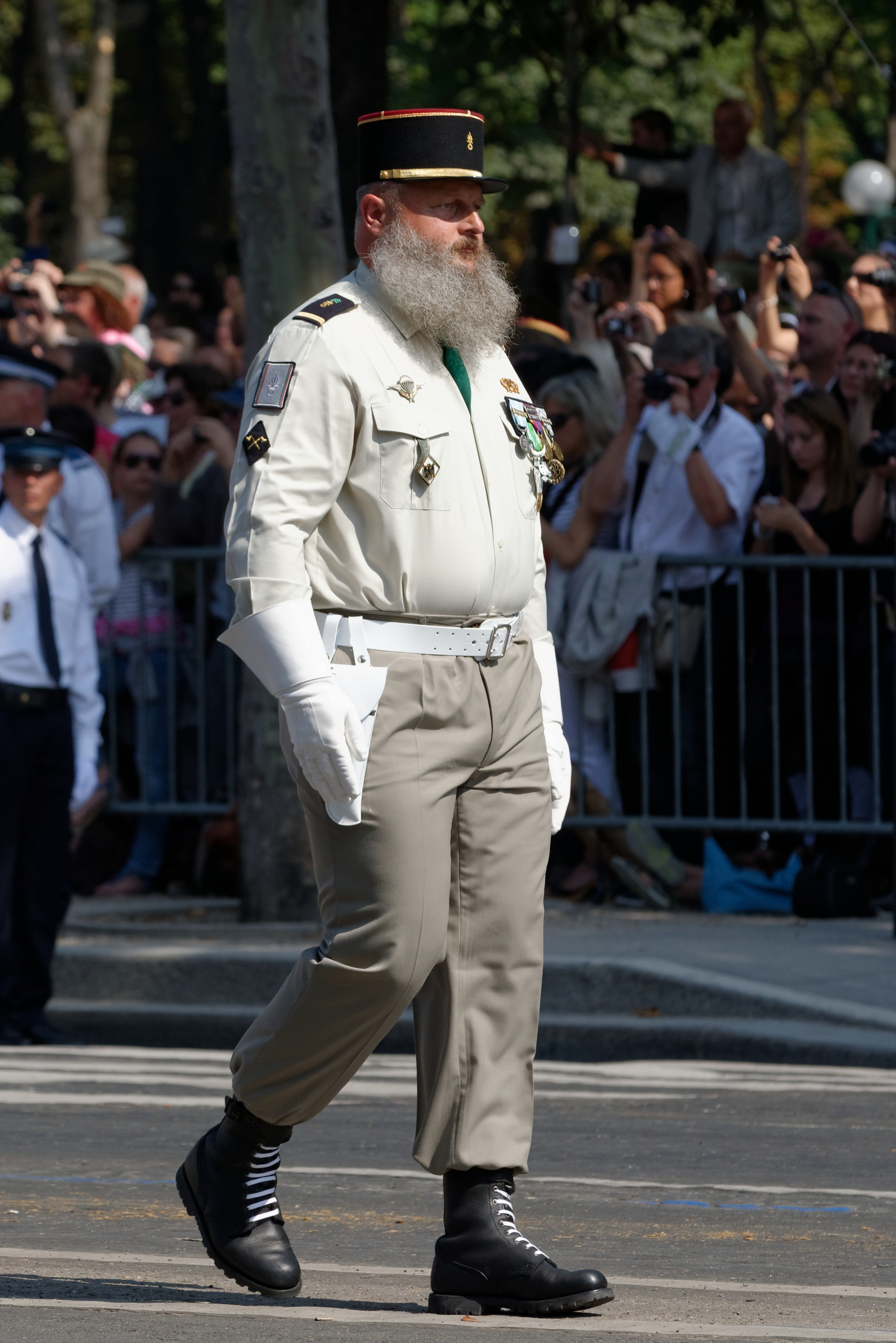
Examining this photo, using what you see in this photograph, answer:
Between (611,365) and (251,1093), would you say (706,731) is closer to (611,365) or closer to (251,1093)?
(611,365)

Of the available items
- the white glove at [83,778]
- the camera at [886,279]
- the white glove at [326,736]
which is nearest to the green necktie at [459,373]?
the white glove at [326,736]

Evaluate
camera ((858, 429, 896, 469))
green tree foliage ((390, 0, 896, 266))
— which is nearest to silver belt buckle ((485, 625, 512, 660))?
camera ((858, 429, 896, 469))

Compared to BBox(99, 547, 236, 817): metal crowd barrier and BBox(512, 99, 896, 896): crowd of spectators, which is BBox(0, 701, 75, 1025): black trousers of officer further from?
BBox(512, 99, 896, 896): crowd of spectators

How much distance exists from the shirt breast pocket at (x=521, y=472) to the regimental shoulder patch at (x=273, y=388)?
464 millimetres

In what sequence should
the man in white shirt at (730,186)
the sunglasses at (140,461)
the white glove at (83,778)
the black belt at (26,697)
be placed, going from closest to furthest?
1. the black belt at (26,697)
2. the white glove at (83,778)
3. the sunglasses at (140,461)
4. the man in white shirt at (730,186)

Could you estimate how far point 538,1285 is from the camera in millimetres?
4473

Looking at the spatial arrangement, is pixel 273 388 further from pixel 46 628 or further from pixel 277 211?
pixel 277 211

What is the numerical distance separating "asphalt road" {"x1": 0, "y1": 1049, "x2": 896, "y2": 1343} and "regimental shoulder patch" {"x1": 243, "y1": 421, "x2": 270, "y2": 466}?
5.16 ft

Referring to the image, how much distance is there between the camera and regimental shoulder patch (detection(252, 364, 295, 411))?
14.8 feet

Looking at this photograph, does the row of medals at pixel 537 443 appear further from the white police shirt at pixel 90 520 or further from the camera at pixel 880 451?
the white police shirt at pixel 90 520

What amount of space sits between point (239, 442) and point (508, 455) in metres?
0.54

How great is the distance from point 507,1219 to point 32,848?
473 centimetres

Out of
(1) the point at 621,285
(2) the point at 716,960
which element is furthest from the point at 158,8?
Answer: (2) the point at 716,960

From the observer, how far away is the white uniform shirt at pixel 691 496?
10.4m
